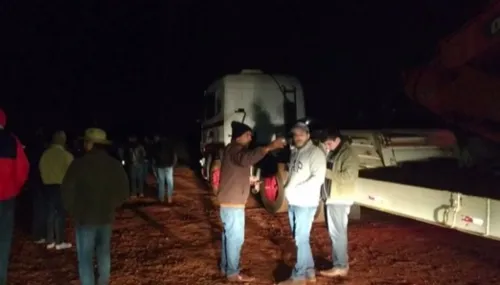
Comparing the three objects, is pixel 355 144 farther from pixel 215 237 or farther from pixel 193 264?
pixel 193 264

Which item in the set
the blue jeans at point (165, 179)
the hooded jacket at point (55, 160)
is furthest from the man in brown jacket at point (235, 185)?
the blue jeans at point (165, 179)

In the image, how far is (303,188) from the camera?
21.5ft

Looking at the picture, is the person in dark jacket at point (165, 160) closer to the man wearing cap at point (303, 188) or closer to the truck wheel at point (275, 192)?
the truck wheel at point (275, 192)

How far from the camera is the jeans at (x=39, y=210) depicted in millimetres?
8992

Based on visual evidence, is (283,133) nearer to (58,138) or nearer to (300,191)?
(58,138)

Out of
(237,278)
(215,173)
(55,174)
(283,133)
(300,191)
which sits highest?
(283,133)

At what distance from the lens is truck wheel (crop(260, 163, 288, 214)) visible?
11.3m

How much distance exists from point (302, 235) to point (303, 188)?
0.57m

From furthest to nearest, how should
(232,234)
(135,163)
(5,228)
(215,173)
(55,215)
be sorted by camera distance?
(135,163) < (215,173) < (55,215) < (232,234) < (5,228)

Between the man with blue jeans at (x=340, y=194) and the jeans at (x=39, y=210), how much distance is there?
4322 millimetres

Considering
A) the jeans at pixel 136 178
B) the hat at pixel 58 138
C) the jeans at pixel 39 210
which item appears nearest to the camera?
the hat at pixel 58 138

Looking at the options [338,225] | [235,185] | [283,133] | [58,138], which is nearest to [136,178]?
[283,133]

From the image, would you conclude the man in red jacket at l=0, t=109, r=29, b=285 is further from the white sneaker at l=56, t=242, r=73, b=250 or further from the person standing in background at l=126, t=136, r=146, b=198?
the person standing in background at l=126, t=136, r=146, b=198

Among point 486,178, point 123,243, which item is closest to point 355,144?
point 486,178
